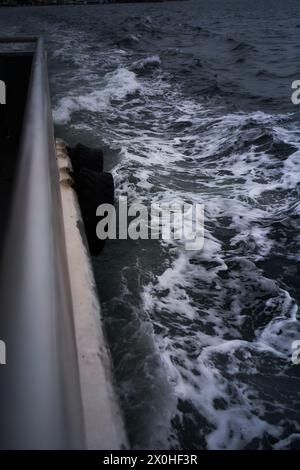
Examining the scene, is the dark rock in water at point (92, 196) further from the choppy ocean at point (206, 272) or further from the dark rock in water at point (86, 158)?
the choppy ocean at point (206, 272)

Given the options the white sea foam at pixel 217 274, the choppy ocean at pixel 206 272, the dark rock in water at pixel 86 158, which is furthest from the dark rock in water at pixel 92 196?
the white sea foam at pixel 217 274

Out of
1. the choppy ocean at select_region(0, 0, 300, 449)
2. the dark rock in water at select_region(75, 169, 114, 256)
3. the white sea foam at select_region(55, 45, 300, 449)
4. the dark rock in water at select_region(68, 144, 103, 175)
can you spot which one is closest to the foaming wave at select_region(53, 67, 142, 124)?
the choppy ocean at select_region(0, 0, 300, 449)

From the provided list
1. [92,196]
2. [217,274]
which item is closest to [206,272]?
[217,274]

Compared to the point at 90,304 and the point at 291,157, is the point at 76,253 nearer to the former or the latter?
the point at 90,304

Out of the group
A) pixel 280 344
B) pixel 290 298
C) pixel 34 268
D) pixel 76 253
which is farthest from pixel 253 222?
pixel 34 268

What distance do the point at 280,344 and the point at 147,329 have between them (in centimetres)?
90

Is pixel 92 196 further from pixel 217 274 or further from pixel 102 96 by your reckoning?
pixel 102 96

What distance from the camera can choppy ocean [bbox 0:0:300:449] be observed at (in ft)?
7.27

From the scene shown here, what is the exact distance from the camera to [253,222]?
4305 mm

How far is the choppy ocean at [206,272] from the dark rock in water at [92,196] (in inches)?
20.1

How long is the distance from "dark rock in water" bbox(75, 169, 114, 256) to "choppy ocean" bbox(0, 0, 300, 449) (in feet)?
1.68

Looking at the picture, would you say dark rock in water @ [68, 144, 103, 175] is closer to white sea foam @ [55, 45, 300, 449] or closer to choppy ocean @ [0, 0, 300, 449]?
choppy ocean @ [0, 0, 300, 449]

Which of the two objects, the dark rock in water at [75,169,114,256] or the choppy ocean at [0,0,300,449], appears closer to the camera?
the choppy ocean at [0,0,300,449]

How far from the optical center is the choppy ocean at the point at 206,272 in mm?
2217
